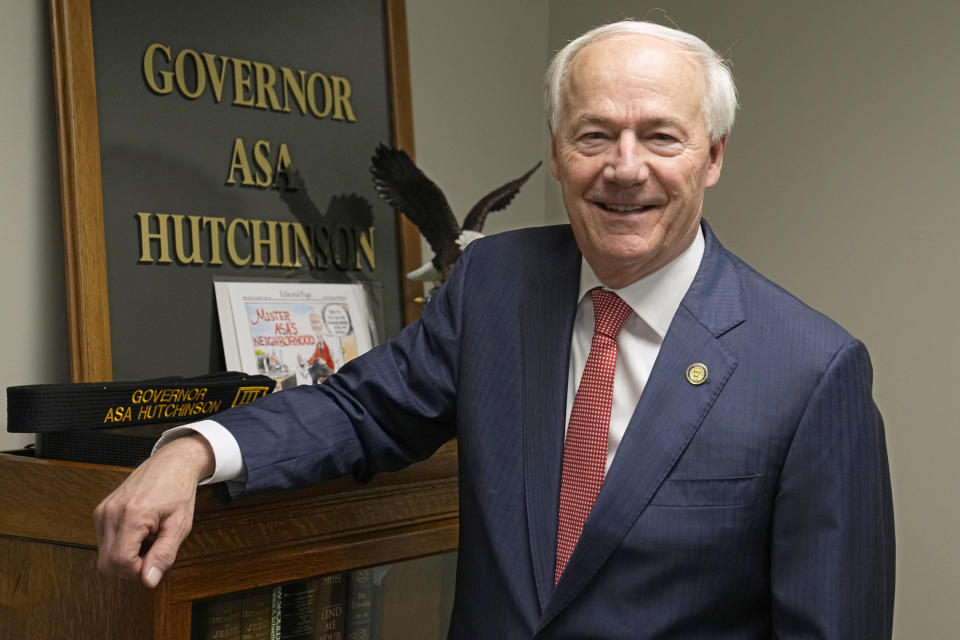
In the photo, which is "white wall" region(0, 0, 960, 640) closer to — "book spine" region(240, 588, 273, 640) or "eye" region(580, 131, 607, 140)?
"book spine" region(240, 588, 273, 640)

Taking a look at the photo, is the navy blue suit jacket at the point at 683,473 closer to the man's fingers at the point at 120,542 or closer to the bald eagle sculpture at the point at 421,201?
the man's fingers at the point at 120,542

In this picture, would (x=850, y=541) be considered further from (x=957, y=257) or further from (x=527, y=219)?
(x=527, y=219)

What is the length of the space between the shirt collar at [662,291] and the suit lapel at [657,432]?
4 cm

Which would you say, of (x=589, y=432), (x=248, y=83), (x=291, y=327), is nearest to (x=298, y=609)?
(x=589, y=432)

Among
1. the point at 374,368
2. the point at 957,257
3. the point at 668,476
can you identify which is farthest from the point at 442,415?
the point at 957,257

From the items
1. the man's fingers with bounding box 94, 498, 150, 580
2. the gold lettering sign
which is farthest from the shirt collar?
the gold lettering sign

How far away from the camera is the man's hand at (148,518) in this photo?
3.96 ft

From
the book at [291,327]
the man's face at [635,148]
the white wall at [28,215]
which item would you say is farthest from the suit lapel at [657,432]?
the white wall at [28,215]

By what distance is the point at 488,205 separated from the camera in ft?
7.79

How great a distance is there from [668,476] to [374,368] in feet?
1.47

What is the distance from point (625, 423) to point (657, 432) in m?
0.08

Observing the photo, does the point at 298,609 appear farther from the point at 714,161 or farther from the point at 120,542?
the point at 714,161

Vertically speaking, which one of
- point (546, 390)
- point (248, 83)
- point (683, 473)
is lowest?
point (683, 473)

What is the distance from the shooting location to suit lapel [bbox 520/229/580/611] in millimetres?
1428
